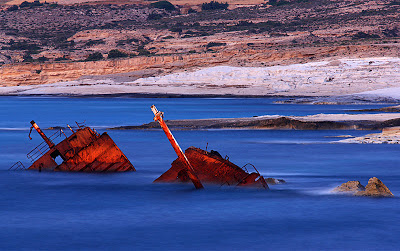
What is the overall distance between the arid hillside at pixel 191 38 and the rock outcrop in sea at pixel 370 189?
75418 mm

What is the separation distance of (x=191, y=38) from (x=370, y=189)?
117 metres

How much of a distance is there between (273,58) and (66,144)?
252 feet

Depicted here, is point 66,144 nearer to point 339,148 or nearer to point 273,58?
point 339,148

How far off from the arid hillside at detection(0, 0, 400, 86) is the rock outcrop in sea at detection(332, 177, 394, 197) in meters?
75.4

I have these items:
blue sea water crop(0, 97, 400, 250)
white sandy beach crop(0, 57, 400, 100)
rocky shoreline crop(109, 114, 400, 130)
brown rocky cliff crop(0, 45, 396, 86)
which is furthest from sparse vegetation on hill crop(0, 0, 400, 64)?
blue sea water crop(0, 97, 400, 250)

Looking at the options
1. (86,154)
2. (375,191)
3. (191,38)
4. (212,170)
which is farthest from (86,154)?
(191,38)

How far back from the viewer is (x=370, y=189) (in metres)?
20.1

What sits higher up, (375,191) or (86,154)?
(86,154)

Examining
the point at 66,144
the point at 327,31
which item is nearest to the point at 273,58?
the point at 327,31

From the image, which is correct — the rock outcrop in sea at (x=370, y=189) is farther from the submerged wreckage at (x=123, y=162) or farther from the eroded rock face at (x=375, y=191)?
the submerged wreckage at (x=123, y=162)

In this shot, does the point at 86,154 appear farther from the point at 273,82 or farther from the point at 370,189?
the point at 273,82

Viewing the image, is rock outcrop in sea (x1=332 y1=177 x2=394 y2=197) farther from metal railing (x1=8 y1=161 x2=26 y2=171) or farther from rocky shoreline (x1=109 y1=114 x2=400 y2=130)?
rocky shoreline (x1=109 y1=114 x2=400 y2=130)

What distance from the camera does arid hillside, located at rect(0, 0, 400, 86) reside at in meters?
102

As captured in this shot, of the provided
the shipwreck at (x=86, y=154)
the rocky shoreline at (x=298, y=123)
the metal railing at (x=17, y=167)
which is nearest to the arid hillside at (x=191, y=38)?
the rocky shoreline at (x=298, y=123)
